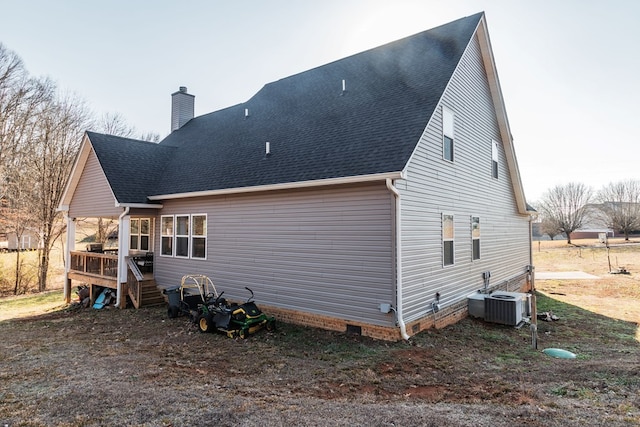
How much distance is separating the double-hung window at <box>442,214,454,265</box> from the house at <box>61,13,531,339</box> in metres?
0.05

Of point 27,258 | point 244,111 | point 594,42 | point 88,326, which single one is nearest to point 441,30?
point 594,42

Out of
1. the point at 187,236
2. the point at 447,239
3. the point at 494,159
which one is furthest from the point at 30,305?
the point at 494,159

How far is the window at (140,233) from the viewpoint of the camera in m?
13.8

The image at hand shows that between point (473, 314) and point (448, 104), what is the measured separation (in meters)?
5.85

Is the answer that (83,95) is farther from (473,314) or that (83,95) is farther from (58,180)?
(473,314)

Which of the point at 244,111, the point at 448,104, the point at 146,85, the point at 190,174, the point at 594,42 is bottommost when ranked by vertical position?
the point at 190,174

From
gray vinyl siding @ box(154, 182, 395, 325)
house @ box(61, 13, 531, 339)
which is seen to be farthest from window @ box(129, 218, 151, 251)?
gray vinyl siding @ box(154, 182, 395, 325)

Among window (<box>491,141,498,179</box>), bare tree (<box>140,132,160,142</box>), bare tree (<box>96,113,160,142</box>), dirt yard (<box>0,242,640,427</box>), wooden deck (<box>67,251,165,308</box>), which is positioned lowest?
dirt yard (<box>0,242,640,427</box>)

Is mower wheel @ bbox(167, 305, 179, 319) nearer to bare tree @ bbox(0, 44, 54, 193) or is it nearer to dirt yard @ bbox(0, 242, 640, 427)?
dirt yard @ bbox(0, 242, 640, 427)

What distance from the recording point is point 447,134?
30.6 ft

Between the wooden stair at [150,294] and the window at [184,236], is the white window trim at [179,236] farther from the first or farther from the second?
the wooden stair at [150,294]

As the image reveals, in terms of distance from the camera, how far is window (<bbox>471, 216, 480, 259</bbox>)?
10656 millimetres

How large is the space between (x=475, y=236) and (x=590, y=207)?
6002 cm

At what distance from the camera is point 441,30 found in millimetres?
10727
